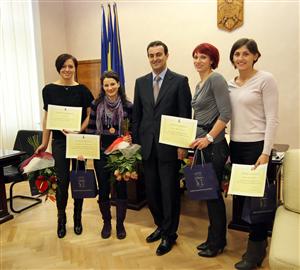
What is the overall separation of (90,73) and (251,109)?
13.6ft

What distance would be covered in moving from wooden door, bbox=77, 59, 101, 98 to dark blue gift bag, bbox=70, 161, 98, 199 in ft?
10.3

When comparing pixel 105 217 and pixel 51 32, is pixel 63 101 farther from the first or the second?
pixel 51 32

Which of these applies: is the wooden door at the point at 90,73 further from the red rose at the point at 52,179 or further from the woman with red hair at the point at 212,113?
the woman with red hair at the point at 212,113

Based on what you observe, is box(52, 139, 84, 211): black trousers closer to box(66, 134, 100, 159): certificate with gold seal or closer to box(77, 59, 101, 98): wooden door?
box(66, 134, 100, 159): certificate with gold seal

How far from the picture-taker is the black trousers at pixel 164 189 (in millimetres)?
2295

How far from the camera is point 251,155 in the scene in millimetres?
1941

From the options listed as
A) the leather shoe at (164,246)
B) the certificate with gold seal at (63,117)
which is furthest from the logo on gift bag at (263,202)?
the certificate with gold seal at (63,117)

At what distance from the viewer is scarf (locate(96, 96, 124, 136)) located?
2.43 meters

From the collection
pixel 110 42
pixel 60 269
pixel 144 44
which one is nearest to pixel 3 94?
pixel 110 42

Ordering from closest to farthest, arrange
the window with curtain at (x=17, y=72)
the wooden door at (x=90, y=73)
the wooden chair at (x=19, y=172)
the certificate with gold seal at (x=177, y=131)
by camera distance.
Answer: the certificate with gold seal at (x=177, y=131), the wooden chair at (x=19, y=172), the window with curtain at (x=17, y=72), the wooden door at (x=90, y=73)

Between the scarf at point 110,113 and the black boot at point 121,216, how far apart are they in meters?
0.61

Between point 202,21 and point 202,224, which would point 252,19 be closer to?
point 202,21

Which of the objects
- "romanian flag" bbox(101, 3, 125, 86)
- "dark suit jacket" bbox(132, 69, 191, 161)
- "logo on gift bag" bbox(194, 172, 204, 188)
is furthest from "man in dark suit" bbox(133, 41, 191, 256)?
"romanian flag" bbox(101, 3, 125, 86)

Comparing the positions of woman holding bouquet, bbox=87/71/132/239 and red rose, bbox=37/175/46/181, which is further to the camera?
Answer: red rose, bbox=37/175/46/181
